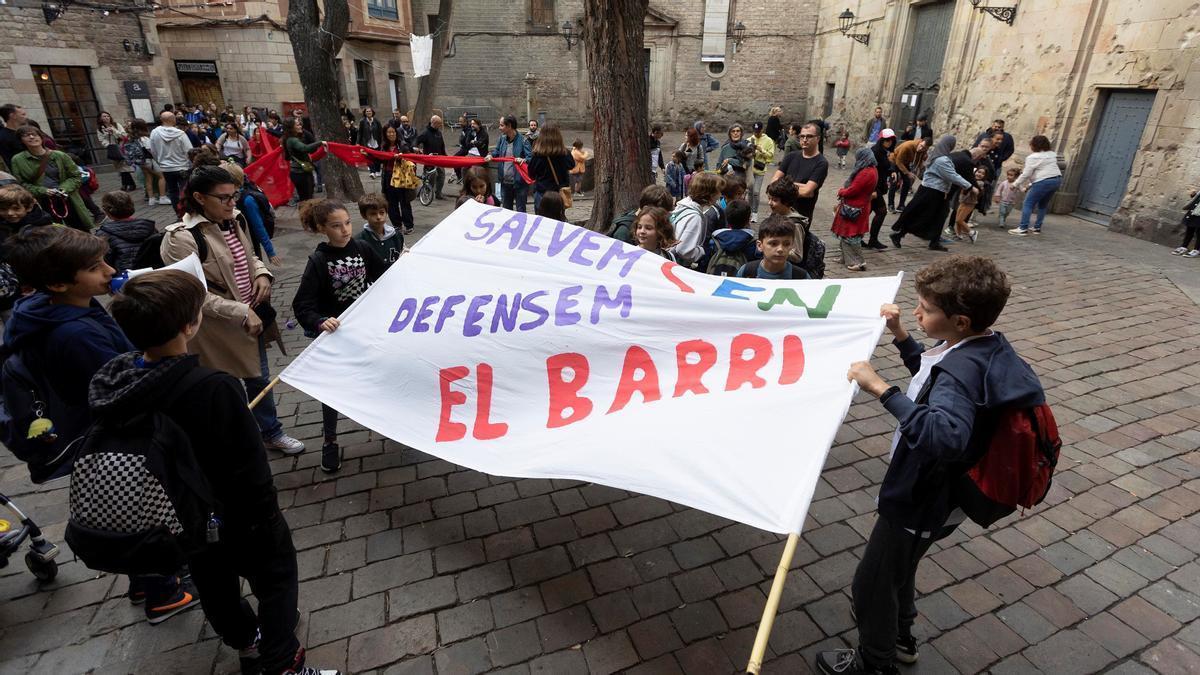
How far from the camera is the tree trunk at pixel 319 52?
10922mm

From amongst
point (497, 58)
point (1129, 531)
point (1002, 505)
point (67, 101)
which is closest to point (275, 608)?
point (1002, 505)

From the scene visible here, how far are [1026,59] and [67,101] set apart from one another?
77.5 ft

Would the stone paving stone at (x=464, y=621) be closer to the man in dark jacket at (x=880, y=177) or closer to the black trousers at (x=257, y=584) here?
the black trousers at (x=257, y=584)

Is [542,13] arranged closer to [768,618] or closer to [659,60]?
[659,60]

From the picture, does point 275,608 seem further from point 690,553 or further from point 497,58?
point 497,58

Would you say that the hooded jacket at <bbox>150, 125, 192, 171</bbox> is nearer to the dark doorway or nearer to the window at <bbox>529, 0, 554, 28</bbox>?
the dark doorway

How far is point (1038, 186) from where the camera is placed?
398 inches

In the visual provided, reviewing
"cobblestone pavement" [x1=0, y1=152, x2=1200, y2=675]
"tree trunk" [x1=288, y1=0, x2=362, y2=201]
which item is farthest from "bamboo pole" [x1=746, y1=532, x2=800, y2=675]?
"tree trunk" [x1=288, y1=0, x2=362, y2=201]

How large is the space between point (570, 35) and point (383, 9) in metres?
8.22

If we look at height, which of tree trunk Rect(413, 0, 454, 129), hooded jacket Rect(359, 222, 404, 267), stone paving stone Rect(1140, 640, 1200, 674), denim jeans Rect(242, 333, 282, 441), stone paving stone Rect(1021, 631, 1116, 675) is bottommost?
stone paving stone Rect(1021, 631, 1116, 675)

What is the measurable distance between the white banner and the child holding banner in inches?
12.3

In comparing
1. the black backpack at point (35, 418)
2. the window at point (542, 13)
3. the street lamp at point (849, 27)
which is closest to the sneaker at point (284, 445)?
the black backpack at point (35, 418)

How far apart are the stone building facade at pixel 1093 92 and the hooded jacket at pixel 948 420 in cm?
1114

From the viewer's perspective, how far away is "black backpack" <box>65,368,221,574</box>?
191 cm
